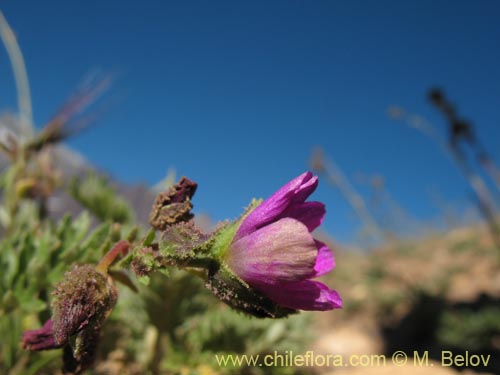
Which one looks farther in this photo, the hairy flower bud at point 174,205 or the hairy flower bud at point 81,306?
the hairy flower bud at point 174,205

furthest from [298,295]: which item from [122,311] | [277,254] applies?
[122,311]

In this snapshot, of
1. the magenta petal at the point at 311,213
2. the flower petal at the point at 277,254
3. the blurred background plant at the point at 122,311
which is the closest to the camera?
the flower petal at the point at 277,254

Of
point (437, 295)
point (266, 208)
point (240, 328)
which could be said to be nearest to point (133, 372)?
point (240, 328)

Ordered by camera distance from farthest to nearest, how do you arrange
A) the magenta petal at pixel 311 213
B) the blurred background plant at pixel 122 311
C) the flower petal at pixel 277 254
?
the blurred background plant at pixel 122 311 → the magenta petal at pixel 311 213 → the flower petal at pixel 277 254

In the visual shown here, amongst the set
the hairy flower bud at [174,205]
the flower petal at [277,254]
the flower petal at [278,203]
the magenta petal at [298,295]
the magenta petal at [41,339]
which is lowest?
the magenta petal at [41,339]

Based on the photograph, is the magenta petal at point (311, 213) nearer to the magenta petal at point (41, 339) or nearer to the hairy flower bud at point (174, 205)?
the hairy flower bud at point (174, 205)

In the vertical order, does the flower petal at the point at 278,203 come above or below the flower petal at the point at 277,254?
above

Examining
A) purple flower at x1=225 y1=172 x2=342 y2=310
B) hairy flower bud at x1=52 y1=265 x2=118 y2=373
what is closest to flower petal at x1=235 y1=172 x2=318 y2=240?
purple flower at x1=225 y1=172 x2=342 y2=310

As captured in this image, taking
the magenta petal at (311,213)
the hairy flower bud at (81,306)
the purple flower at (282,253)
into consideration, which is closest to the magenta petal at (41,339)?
the hairy flower bud at (81,306)
